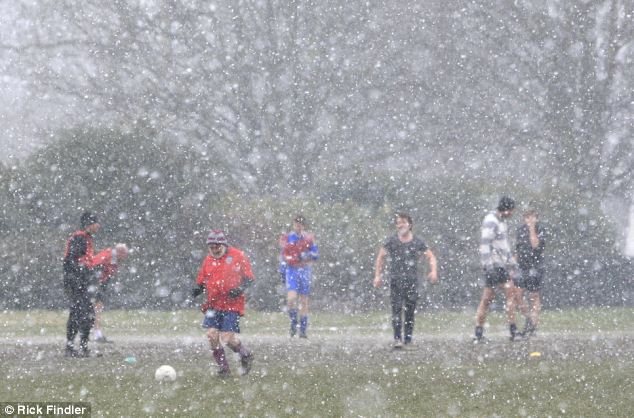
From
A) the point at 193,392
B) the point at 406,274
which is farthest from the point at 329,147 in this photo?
the point at 193,392

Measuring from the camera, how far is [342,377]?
1109cm

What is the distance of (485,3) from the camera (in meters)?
26.1

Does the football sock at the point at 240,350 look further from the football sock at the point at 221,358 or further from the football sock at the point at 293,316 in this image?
the football sock at the point at 293,316

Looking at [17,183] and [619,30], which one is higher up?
[619,30]

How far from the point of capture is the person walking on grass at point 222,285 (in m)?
10.5

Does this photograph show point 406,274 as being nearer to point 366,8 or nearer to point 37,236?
point 37,236

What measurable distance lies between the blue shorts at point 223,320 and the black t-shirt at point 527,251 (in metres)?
4.65

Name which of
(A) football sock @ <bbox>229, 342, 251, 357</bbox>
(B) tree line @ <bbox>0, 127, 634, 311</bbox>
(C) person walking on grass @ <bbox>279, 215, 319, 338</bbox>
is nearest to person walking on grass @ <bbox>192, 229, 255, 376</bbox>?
(A) football sock @ <bbox>229, 342, 251, 357</bbox>

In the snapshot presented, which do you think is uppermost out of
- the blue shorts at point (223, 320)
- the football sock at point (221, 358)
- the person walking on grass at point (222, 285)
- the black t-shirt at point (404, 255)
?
the black t-shirt at point (404, 255)

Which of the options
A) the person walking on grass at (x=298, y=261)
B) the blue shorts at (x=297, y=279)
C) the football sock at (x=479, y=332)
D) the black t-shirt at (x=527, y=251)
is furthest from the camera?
the blue shorts at (x=297, y=279)

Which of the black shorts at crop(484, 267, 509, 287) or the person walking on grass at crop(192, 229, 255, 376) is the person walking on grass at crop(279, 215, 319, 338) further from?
the person walking on grass at crop(192, 229, 255, 376)

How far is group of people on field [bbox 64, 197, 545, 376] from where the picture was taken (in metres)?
10.6

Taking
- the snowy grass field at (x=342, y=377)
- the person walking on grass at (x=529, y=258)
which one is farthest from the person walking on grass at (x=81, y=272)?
the person walking on grass at (x=529, y=258)

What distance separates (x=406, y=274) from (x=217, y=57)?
14890mm
